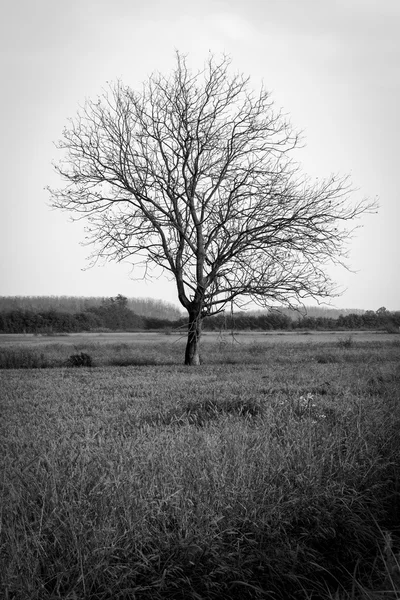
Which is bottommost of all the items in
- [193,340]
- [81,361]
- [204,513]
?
[204,513]

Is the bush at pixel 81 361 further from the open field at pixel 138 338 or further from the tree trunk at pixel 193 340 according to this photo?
the open field at pixel 138 338

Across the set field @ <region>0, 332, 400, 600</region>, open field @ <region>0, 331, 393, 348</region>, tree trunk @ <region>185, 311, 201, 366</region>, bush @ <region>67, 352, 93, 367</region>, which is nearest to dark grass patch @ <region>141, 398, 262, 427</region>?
field @ <region>0, 332, 400, 600</region>

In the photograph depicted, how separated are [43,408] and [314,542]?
473 cm

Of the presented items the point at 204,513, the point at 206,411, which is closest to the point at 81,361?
the point at 206,411

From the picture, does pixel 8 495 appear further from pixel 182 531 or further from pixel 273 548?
pixel 273 548

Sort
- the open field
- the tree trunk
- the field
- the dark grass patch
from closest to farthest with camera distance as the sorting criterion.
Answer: the field, the dark grass patch, the tree trunk, the open field

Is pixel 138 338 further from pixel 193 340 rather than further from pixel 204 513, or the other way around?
pixel 204 513

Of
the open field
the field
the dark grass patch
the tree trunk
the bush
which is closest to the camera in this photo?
the field

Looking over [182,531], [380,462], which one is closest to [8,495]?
[182,531]

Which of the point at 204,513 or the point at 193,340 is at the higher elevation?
the point at 193,340

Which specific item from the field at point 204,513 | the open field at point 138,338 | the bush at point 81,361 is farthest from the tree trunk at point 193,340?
the field at point 204,513

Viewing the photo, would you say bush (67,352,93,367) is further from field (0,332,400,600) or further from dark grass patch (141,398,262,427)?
field (0,332,400,600)

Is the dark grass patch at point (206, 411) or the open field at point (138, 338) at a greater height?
the open field at point (138, 338)

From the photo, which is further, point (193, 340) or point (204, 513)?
point (193, 340)
